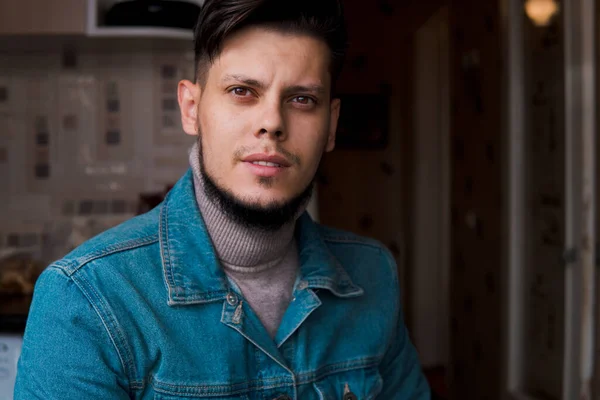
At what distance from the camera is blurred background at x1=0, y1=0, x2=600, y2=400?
2.12 m

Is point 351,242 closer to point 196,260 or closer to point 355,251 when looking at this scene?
point 355,251

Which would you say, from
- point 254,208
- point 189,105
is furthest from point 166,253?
point 189,105

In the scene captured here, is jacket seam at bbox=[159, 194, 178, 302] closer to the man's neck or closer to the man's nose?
the man's neck

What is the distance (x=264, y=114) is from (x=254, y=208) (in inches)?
5.5

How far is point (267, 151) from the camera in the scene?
0.89m

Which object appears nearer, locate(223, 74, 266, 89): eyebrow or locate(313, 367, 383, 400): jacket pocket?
locate(223, 74, 266, 89): eyebrow

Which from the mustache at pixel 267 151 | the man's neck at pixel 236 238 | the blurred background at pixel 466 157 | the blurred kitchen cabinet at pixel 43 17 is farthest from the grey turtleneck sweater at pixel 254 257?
the blurred kitchen cabinet at pixel 43 17

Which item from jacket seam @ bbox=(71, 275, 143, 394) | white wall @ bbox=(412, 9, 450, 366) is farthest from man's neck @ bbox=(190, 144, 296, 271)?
white wall @ bbox=(412, 9, 450, 366)

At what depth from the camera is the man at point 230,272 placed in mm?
830

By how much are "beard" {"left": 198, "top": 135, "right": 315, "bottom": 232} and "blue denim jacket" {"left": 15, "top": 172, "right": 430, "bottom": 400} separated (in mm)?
59

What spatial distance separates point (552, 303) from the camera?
263 cm

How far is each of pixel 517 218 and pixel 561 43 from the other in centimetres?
81

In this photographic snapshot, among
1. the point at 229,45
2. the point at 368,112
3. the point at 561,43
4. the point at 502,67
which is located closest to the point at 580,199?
the point at 561,43

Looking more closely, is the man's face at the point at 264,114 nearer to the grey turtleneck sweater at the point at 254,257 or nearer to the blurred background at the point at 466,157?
the grey turtleneck sweater at the point at 254,257
